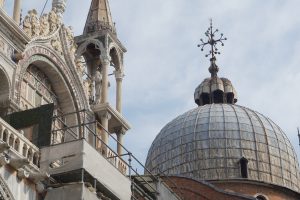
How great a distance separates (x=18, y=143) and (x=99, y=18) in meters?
11.0

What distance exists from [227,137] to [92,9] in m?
24.2

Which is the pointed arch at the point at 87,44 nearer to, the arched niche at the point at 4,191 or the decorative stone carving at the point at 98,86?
the decorative stone carving at the point at 98,86

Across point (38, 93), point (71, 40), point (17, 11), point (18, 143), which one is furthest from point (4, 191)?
point (71, 40)

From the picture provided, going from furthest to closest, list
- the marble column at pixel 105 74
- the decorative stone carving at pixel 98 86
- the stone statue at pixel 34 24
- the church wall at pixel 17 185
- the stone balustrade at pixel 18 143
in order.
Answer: the decorative stone carving at pixel 98 86
the marble column at pixel 105 74
the stone statue at pixel 34 24
the stone balustrade at pixel 18 143
the church wall at pixel 17 185

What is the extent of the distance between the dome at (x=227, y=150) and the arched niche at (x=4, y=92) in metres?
28.7

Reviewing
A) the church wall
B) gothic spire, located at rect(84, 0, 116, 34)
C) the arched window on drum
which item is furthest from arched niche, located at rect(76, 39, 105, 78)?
the church wall

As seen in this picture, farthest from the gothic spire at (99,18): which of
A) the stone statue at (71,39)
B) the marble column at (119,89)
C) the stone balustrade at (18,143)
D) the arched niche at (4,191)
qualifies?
the arched niche at (4,191)

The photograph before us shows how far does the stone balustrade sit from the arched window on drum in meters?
4.37

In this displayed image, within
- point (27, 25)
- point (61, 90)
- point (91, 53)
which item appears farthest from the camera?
point (91, 53)

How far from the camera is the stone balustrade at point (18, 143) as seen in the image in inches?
721

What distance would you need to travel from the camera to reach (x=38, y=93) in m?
24.9

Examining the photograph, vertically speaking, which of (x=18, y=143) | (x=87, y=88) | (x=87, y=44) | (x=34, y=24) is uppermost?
(x=87, y=44)

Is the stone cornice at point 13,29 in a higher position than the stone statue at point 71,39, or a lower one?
lower

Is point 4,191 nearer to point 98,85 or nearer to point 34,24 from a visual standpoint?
point 34,24
